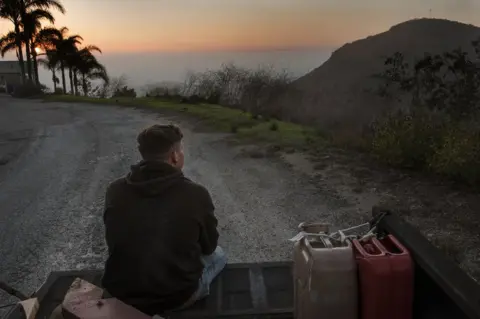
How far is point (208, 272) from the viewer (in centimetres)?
336

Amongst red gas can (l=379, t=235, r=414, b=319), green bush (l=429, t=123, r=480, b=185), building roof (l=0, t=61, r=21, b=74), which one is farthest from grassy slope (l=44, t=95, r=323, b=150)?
building roof (l=0, t=61, r=21, b=74)

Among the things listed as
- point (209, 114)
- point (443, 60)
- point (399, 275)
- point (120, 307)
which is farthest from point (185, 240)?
point (209, 114)

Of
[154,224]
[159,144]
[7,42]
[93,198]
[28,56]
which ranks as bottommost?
[93,198]

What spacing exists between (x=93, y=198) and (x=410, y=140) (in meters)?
4.94

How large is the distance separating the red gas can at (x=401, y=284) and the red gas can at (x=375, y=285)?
0.02m

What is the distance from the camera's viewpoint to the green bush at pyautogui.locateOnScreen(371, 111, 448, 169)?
8.03 metres

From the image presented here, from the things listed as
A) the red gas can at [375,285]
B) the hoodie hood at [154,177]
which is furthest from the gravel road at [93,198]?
the red gas can at [375,285]

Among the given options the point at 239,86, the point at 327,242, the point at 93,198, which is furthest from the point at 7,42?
the point at 327,242

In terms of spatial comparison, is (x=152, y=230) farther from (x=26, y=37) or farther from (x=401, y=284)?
(x=26, y=37)

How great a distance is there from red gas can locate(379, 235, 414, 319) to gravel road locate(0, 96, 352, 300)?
8.40ft

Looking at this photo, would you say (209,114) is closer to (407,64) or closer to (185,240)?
(407,64)

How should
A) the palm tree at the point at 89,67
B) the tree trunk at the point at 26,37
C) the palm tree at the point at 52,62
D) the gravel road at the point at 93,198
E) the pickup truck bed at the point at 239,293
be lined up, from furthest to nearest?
the palm tree at the point at 89,67, the palm tree at the point at 52,62, the tree trunk at the point at 26,37, the gravel road at the point at 93,198, the pickup truck bed at the point at 239,293

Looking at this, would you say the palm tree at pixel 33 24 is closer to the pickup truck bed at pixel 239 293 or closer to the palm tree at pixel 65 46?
the palm tree at pixel 65 46

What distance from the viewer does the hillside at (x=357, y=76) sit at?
16.9 metres
